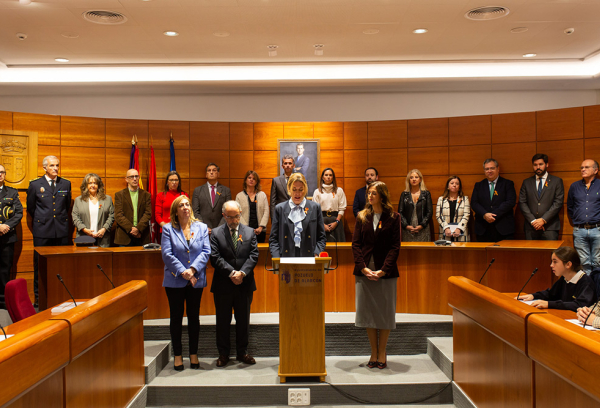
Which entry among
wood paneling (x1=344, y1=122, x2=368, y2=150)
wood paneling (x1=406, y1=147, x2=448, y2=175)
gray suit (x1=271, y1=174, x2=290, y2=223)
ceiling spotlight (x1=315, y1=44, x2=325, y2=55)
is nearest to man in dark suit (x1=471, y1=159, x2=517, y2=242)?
wood paneling (x1=406, y1=147, x2=448, y2=175)

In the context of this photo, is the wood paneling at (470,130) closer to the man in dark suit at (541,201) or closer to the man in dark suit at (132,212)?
the man in dark suit at (541,201)

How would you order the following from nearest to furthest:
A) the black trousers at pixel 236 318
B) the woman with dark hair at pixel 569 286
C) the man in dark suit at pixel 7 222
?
1. the woman with dark hair at pixel 569 286
2. the black trousers at pixel 236 318
3. the man in dark suit at pixel 7 222

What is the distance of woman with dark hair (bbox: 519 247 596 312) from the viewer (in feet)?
10.6

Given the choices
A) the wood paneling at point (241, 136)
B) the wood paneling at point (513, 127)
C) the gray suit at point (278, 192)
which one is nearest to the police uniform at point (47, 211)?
the wood paneling at point (241, 136)

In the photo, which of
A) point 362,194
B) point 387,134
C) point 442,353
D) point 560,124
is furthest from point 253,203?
point 560,124

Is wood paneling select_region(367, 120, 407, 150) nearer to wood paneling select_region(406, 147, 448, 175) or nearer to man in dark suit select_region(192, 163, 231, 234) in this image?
wood paneling select_region(406, 147, 448, 175)

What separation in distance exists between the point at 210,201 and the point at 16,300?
3625 mm

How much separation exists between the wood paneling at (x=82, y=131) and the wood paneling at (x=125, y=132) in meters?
0.09

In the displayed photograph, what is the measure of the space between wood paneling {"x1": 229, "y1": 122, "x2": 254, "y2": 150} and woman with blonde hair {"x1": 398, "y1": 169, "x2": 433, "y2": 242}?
2.74m

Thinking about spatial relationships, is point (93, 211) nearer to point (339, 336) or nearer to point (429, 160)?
point (339, 336)

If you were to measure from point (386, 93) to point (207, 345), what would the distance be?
550 centimetres

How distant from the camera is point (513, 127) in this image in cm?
730

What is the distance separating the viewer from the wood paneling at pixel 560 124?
22.6ft

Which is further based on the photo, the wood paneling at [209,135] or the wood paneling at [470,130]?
the wood paneling at [209,135]
